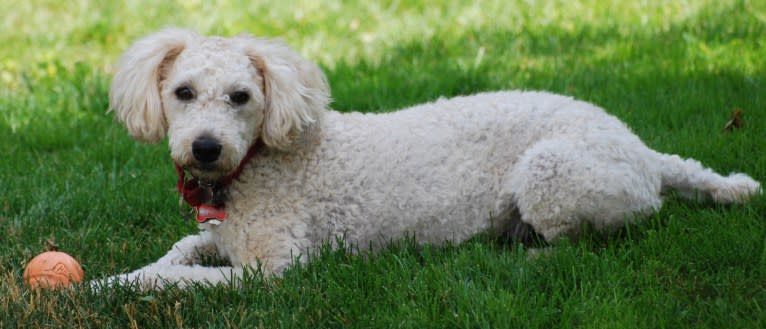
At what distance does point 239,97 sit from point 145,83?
43cm

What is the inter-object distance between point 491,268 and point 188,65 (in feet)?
5.31

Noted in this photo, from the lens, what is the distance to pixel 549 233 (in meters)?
4.43

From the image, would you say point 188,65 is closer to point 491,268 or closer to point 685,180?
point 491,268

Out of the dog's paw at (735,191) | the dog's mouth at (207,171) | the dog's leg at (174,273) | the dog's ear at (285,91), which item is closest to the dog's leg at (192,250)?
the dog's leg at (174,273)

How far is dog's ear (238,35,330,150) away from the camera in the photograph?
411cm

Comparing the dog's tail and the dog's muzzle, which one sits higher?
the dog's muzzle

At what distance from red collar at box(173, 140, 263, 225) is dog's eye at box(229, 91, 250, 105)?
280mm

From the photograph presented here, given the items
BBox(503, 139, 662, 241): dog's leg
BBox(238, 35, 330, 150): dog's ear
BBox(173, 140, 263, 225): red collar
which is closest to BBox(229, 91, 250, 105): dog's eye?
BBox(238, 35, 330, 150): dog's ear

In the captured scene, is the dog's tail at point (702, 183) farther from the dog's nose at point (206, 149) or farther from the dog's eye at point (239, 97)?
the dog's nose at point (206, 149)

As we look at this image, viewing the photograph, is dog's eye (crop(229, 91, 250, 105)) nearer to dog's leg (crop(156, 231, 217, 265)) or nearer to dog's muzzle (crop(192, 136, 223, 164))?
dog's muzzle (crop(192, 136, 223, 164))

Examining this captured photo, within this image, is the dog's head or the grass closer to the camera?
the grass

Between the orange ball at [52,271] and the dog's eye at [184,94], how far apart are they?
931 mm

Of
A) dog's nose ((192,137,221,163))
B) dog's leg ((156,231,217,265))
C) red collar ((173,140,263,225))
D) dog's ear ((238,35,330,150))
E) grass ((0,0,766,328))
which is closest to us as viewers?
grass ((0,0,766,328))

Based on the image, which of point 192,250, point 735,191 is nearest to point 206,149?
point 192,250
